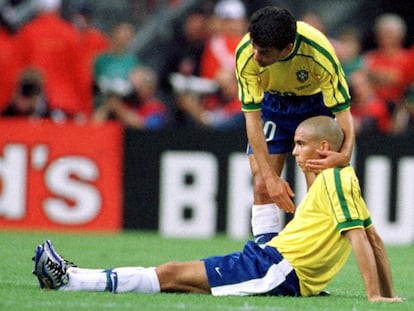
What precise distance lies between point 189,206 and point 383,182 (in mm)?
2107

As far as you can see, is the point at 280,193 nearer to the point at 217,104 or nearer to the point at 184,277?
the point at 184,277

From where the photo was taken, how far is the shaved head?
7078mm

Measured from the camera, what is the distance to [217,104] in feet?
46.3

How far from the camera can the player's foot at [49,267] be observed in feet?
22.8

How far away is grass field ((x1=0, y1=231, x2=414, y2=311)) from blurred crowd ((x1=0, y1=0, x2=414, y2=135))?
1.73 metres

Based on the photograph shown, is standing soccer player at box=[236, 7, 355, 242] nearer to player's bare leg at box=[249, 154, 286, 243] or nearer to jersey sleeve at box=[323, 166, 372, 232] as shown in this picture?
player's bare leg at box=[249, 154, 286, 243]

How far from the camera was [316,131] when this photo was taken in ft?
23.3

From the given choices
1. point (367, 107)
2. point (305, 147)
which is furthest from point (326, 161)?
point (367, 107)

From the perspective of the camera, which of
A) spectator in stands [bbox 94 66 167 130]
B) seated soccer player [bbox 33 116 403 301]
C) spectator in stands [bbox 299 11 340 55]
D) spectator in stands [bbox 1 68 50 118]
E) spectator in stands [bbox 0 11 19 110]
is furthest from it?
spectator in stands [bbox 299 11 340 55]

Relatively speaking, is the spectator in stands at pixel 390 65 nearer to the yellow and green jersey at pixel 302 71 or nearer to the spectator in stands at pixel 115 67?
the spectator in stands at pixel 115 67

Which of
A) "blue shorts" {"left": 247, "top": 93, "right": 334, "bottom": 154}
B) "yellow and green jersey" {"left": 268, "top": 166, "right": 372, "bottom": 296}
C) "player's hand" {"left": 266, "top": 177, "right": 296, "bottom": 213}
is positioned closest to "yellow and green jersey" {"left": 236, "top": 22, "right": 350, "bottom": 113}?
"blue shorts" {"left": 247, "top": 93, "right": 334, "bottom": 154}

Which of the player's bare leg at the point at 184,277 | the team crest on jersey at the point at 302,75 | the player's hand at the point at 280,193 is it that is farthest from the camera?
the team crest on jersey at the point at 302,75

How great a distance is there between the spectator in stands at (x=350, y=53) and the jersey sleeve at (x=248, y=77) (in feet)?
21.1

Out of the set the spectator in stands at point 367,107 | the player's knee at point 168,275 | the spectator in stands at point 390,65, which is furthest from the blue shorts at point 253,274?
the spectator in stands at point 390,65
